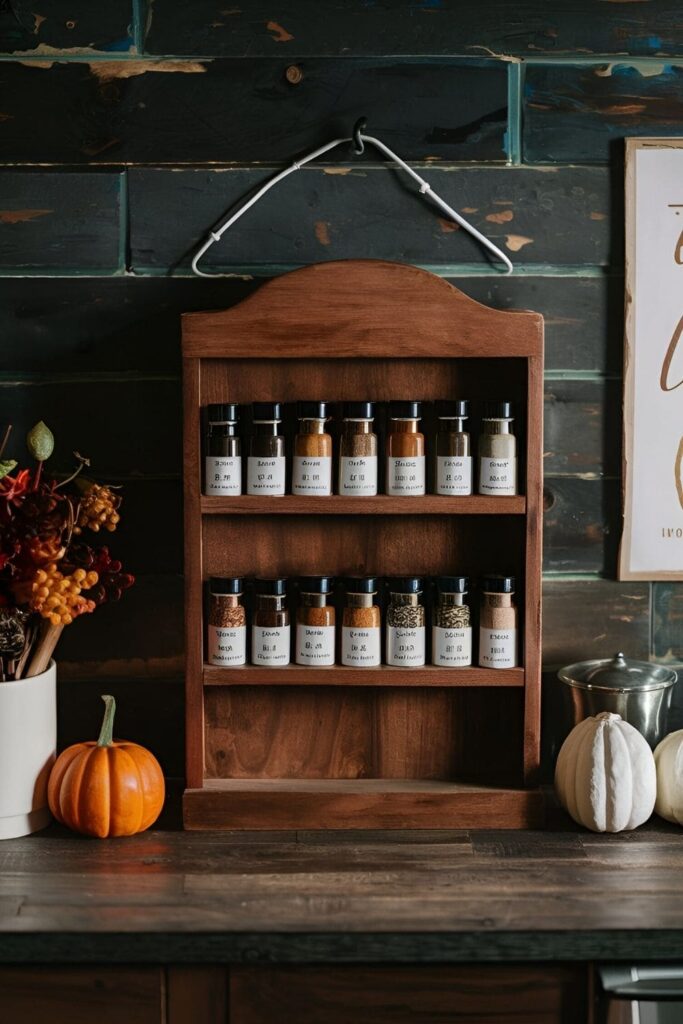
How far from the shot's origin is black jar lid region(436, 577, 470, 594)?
1.65 metres

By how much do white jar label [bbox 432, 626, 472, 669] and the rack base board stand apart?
0.64 ft

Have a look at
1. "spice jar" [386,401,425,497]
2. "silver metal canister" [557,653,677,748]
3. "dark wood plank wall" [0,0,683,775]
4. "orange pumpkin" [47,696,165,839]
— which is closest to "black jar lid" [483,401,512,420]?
Result: "spice jar" [386,401,425,497]

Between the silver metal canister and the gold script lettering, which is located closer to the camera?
the silver metal canister

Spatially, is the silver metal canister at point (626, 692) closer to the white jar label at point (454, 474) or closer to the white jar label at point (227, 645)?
the white jar label at point (454, 474)

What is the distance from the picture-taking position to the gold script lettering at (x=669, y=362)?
70.4 inches

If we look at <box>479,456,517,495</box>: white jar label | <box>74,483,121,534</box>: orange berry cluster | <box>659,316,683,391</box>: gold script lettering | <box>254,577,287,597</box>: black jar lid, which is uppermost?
<box>659,316,683,391</box>: gold script lettering

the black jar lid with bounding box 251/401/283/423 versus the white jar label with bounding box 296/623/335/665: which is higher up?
the black jar lid with bounding box 251/401/283/423

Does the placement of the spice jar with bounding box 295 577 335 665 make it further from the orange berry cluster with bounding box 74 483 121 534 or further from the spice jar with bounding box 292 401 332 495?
the orange berry cluster with bounding box 74 483 121 534

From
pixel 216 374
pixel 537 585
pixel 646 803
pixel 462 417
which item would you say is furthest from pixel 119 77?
pixel 646 803

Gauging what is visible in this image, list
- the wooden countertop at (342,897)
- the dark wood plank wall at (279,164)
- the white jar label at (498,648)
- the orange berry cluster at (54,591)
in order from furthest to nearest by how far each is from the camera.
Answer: the dark wood plank wall at (279,164)
the white jar label at (498,648)
the orange berry cluster at (54,591)
the wooden countertop at (342,897)

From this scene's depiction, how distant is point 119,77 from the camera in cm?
177


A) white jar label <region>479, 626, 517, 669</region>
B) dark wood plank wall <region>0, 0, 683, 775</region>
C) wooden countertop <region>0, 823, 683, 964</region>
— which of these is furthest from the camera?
dark wood plank wall <region>0, 0, 683, 775</region>

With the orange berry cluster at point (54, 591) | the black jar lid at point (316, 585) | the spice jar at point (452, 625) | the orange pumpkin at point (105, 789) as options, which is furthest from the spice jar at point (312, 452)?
the orange pumpkin at point (105, 789)

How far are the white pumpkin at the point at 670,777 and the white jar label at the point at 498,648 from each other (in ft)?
0.85
